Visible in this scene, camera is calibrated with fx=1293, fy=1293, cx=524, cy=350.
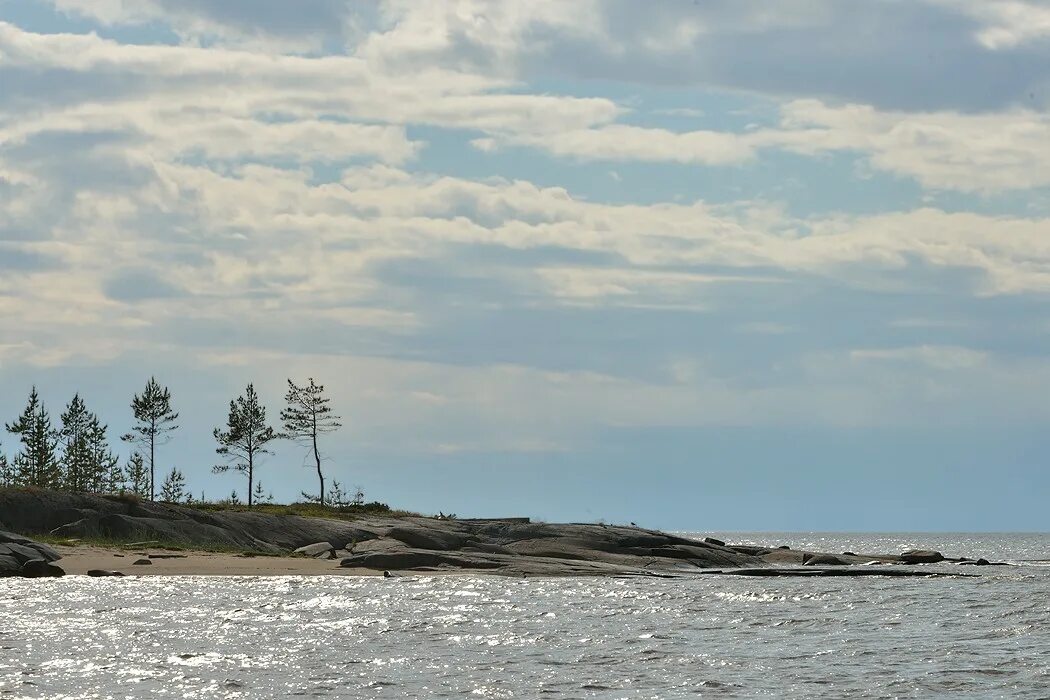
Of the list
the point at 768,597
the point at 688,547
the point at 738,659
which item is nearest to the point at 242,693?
the point at 738,659

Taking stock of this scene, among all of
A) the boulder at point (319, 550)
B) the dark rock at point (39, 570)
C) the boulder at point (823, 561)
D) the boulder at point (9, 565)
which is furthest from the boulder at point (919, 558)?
the boulder at point (9, 565)

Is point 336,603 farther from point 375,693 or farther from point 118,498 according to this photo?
point 118,498

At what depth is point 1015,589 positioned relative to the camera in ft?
182

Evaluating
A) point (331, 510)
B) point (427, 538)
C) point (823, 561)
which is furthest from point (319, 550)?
point (823, 561)

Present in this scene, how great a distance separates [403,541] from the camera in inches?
2579

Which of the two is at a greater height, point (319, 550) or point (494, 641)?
point (319, 550)

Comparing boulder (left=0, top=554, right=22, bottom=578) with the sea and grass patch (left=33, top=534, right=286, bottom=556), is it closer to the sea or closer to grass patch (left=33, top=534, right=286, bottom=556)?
the sea

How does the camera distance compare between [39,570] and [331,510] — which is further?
[331,510]

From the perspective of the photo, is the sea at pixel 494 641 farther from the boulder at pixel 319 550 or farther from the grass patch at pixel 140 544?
the boulder at pixel 319 550

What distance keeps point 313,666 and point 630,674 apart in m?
6.40

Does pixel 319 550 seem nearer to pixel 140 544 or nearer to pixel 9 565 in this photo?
pixel 140 544

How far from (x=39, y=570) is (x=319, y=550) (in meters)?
15.9

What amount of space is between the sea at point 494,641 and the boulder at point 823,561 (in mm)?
24607

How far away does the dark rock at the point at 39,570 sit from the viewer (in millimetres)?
45688
